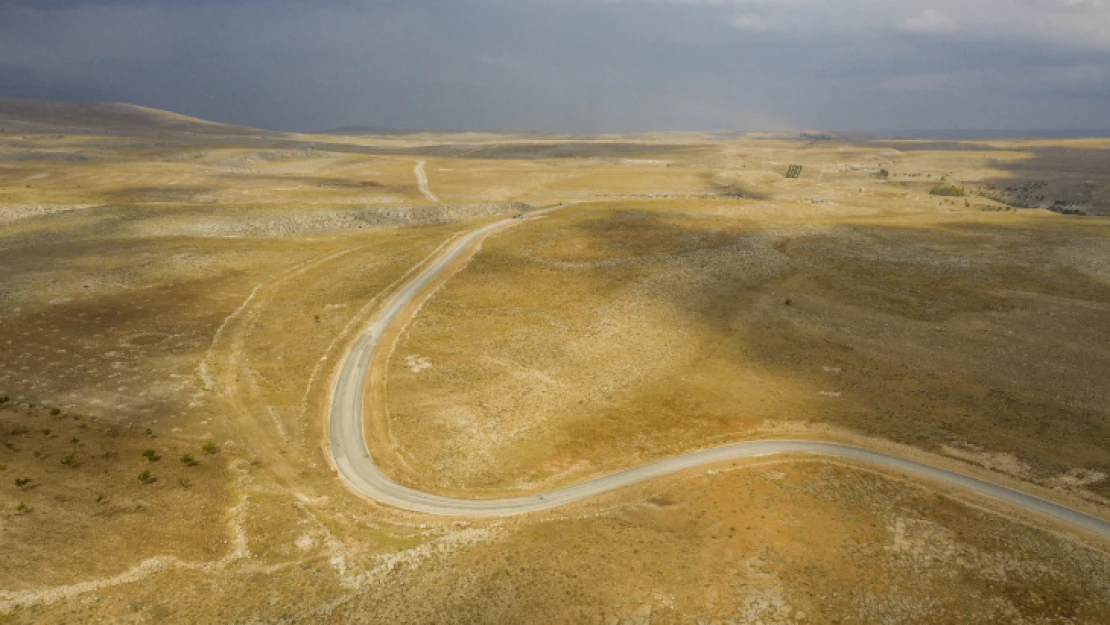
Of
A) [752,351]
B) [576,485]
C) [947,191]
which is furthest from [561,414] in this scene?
[947,191]

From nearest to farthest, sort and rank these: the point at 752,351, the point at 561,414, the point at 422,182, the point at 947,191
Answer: the point at 561,414 → the point at 752,351 → the point at 947,191 → the point at 422,182

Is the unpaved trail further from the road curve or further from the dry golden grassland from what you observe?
the road curve

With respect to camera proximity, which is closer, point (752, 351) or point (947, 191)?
point (752, 351)

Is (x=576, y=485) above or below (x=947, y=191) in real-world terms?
below

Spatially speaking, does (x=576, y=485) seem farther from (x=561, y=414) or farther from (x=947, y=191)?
(x=947, y=191)

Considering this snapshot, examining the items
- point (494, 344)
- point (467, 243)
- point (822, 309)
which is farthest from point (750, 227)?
point (494, 344)

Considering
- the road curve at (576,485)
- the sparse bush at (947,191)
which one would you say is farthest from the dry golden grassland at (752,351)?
the sparse bush at (947,191)

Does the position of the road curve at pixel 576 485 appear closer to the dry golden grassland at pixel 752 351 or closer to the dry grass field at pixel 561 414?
the dry grass field at pixel 561 414
